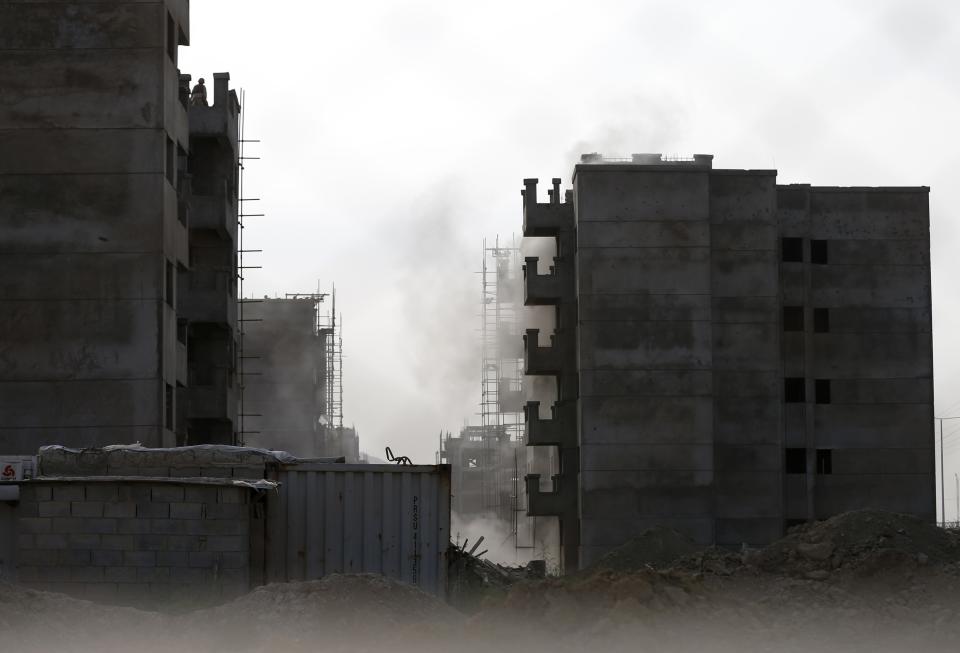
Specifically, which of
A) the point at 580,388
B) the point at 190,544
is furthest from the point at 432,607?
the point at 580,388

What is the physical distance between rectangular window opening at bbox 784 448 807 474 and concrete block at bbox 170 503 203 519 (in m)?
37.5

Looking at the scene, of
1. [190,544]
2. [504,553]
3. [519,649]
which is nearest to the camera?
[519,649]

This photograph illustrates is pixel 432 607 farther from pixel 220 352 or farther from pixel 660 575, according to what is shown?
pixel 220 352

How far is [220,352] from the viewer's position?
177 ft

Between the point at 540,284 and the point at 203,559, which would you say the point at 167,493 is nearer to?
the point at 203,559

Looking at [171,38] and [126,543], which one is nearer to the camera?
[126,543]

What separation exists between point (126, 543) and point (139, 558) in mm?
341

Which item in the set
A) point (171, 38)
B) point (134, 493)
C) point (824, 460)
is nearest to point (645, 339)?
point (824, 460)

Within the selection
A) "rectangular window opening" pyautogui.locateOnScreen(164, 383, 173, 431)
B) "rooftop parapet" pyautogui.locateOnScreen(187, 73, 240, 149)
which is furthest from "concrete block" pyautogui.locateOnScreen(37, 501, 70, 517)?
"rooftop parapet" pyautogui.locateOnScreen(187, 73, 240, 149)

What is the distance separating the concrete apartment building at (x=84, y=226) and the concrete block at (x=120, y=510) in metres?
15.3

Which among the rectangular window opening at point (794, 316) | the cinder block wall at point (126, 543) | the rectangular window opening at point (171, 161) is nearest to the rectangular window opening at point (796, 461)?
the rectangular window opening at point (794, 316)

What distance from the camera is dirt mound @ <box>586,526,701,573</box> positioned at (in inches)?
1903

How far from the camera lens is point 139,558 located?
85.5ft

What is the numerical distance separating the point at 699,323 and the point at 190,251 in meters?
19.4
